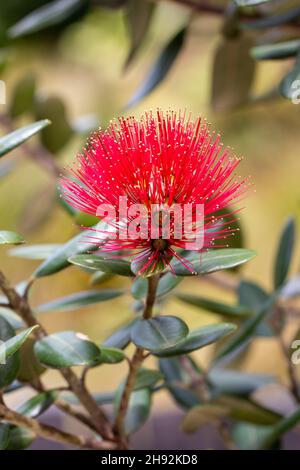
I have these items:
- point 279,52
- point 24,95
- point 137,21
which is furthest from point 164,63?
point 24,95

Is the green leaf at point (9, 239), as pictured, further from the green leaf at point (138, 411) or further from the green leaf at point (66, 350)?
the green leaf at point (138, 411)

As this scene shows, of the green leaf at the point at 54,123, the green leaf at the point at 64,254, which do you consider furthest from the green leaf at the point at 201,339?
the green leaf at the point at 54,123

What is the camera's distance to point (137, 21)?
3.18 ft

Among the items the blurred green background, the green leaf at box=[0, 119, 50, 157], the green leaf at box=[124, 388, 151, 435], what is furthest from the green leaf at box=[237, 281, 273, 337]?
the blurred green background

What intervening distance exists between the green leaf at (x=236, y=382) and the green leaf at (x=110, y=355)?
328 mm

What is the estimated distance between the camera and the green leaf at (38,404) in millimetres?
602

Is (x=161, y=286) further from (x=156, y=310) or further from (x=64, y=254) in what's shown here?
(x=156, y=310)

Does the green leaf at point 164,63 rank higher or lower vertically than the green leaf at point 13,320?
higher

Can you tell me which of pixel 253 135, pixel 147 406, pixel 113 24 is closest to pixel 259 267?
pixel 253 135

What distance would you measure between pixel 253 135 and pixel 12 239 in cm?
158

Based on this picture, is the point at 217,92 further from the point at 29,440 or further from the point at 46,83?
the point at 46,83

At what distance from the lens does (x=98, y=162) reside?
0.50 meters

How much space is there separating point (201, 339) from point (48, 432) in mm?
149

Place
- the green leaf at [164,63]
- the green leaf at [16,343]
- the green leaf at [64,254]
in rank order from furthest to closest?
the green leaf at [164,63], the green leaf at [64,254], the green leaf at [16,343]
